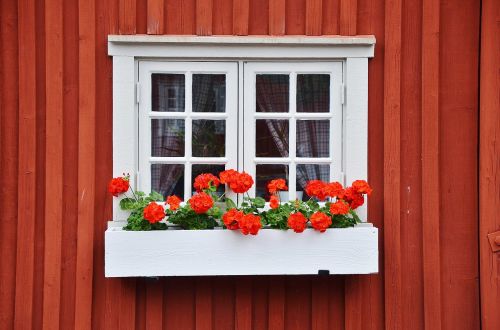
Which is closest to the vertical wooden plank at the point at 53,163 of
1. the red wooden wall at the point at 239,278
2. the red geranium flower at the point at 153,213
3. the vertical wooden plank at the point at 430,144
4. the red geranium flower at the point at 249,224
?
the red wooden wall at the point at 239,278

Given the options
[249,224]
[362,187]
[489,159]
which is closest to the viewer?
[249,224]

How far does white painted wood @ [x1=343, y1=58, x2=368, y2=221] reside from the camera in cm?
317

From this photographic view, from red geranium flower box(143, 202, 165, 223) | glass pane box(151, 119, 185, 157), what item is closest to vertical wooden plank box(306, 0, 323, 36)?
glass pane box(151, 119, 185, 157)

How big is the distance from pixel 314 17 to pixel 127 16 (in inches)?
43.6

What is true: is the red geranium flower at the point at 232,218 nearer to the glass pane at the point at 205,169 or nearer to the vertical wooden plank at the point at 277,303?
the glass pane at the point at 205,169

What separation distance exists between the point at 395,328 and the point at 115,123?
2.08 metres

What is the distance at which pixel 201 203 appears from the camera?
2.88m

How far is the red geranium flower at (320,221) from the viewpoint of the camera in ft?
9.57

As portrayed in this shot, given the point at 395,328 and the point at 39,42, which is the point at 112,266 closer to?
the point at 39,42

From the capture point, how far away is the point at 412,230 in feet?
10.6

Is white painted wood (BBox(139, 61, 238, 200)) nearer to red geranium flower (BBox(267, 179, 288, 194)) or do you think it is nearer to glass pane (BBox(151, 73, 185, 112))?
glass pane (BBox(151, 73, 185, 112))

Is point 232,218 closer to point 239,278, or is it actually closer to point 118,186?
point 239,278

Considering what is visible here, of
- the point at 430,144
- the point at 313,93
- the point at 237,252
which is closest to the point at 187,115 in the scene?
the point at 313,93

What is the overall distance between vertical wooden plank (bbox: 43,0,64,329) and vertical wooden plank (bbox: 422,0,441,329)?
2.17 metres
